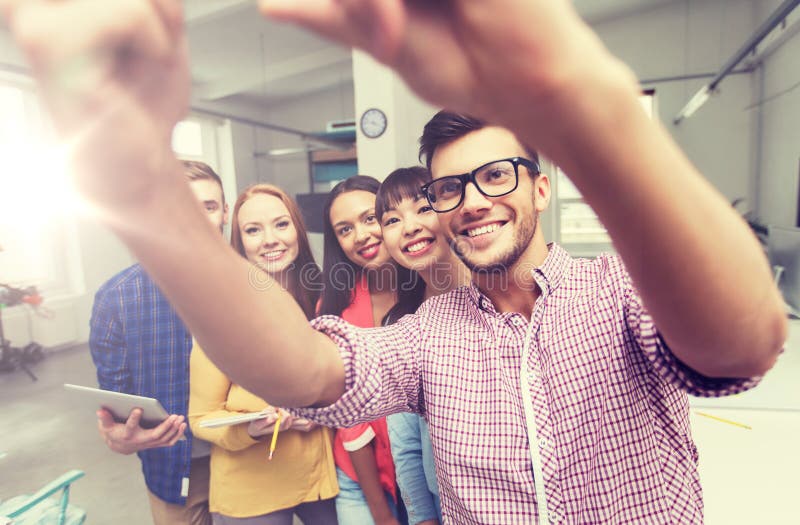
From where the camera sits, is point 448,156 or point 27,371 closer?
point 448,156

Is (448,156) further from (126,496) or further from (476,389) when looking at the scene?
(126,496)

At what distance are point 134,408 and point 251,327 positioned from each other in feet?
3.23

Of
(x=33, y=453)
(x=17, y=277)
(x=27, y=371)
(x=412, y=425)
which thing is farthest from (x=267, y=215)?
(x=17, y=277)

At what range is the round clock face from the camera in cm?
400

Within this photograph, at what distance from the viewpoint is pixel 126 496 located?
112 inches

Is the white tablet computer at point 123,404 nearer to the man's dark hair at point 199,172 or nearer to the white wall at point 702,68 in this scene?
the man's dark hair at point 199,172

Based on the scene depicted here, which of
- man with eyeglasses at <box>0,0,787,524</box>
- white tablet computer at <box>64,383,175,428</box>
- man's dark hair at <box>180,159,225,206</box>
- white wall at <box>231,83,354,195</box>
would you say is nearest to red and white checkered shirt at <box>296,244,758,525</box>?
man with eyeglasses at <box>0,0,787,524</box>

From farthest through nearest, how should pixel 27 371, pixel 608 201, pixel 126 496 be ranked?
pixel 27 371, pixel 126 496, pixel 608 201

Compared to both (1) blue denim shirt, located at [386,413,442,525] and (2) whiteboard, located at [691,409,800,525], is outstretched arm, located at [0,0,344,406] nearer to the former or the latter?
(1) blue denim shirt, located at [386,413,442,525]

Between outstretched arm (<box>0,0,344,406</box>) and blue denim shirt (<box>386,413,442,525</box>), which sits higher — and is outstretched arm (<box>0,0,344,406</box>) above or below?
above

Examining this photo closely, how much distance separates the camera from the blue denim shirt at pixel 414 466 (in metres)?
1.34

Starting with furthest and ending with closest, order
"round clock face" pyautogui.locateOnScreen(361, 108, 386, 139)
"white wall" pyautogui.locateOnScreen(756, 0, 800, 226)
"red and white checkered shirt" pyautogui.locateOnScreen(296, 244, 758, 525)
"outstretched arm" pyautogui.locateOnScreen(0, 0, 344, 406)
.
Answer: "white wall" pyautogui.locateOnScreen(756, 0, 800, 226), "round clock face" pyautogui.locateOnScreen(361, 108, 386, 139), "red and white checkered shirt" pyautogui.locateOnScreen(296, 244, 758, 525), "outstretched arm" pyautogui.locateOnScreen(0, 0, 344, 406)

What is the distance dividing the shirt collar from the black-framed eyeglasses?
7.8 inches

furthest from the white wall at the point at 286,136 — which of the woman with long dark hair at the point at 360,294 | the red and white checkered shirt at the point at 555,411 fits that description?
the red and white checkered shirt at the point at 555,411
